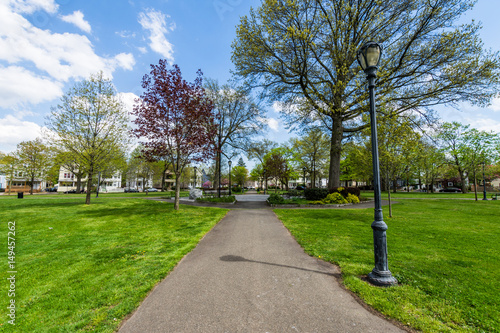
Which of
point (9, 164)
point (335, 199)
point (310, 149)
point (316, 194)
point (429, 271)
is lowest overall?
point (429, 271)

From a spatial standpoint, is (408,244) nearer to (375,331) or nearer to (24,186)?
(375,331)

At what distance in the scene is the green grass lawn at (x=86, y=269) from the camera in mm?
2814

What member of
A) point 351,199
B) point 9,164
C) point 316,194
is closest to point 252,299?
point 316,194

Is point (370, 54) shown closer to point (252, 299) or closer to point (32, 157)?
point (252, 299)

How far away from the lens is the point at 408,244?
596cm

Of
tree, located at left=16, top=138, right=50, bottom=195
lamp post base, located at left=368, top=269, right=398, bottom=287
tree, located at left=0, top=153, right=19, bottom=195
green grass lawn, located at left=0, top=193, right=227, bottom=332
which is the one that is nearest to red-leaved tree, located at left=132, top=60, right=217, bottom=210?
green grass lawn, located at left=0, top=193, right=227, bottom=332

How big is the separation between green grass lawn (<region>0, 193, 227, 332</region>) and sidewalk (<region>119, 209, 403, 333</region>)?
47 centimetres

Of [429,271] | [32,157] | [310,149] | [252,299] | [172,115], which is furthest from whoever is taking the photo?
[310,149]

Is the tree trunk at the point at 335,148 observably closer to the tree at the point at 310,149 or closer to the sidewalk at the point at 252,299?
the sidewalk at the point at 252,299

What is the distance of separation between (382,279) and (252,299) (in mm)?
2492

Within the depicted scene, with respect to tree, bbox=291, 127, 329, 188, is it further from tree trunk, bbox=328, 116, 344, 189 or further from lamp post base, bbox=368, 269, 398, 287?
lamp post base, bbox=368, 269, 398, 287

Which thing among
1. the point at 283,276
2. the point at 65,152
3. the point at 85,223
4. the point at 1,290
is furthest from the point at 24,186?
the point at 283,276

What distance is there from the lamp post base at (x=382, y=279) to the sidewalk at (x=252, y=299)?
26.4 inches

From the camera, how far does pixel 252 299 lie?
3.21 m
